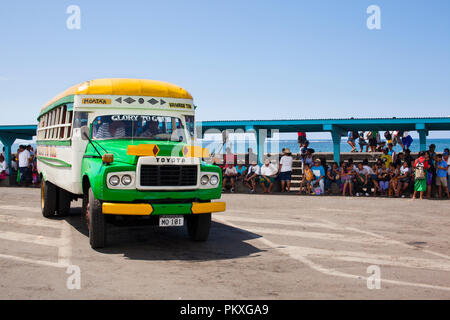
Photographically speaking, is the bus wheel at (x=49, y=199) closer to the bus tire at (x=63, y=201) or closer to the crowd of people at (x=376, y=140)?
the bus tire at (x=63, y=201)

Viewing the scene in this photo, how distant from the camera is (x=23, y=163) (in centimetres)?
2323

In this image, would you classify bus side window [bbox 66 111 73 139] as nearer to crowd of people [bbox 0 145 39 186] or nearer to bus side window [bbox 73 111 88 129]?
bus side window [bbox 73 111 88 129]

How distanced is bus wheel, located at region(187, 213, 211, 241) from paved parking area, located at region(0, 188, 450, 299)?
166 millimetres

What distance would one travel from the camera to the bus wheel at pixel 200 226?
8.21 meters

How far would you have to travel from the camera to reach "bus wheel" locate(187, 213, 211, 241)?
821 cm

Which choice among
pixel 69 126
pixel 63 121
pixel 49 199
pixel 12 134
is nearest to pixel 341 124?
pixel 49 199

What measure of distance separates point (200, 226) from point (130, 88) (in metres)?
2.93

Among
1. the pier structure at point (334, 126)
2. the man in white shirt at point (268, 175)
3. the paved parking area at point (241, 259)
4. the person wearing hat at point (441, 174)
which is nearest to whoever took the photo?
the paved parking area at point (241, 259)

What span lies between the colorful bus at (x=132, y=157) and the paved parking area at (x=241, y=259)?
0.66 metres

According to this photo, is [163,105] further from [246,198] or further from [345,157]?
[345,157]

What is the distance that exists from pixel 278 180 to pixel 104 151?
42.4ft

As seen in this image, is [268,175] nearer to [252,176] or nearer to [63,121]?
[252,176]

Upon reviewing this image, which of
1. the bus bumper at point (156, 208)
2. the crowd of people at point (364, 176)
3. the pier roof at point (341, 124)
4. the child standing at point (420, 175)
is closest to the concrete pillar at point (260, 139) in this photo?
the pier roof at point (341, 124)

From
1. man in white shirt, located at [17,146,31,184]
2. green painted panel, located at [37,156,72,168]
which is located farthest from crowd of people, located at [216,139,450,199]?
man in white shirt, located at [17,146,31,184]
